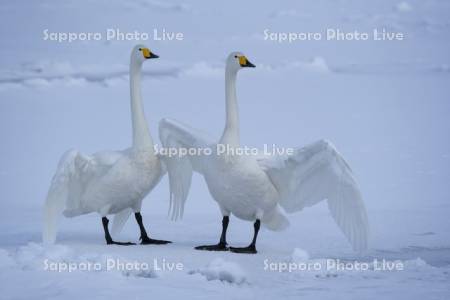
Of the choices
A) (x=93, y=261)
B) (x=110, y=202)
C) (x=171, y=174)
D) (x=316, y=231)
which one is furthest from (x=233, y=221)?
(x=93, y=261)

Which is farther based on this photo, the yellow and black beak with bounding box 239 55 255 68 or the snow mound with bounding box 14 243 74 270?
the yellow and black beak with bounding box 239 55 255 68

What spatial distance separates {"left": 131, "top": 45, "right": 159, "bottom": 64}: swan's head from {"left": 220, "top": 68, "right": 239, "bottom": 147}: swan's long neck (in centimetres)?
111

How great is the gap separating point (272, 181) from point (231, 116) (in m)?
0.87

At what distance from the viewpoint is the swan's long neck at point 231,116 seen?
10508 millimetres

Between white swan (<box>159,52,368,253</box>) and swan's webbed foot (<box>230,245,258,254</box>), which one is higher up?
white swan (<box>159,52,368,253</box>)

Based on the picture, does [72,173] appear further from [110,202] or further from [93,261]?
[93,261]

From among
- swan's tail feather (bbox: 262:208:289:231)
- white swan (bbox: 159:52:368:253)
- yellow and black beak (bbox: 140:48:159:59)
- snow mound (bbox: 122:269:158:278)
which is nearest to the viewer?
snow mound (bbox: 122:269:158:278)

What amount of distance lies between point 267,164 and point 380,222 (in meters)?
3.36

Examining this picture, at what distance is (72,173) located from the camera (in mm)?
10867

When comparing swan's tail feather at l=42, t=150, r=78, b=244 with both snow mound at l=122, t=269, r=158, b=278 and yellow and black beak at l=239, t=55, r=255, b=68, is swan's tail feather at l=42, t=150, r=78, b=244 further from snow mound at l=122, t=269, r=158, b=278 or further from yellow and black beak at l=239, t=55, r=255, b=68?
yellow and black beak at l=239, t=55, r=255, b=68

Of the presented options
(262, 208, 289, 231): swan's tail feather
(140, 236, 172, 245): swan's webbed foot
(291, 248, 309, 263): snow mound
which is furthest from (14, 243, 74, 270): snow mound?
(262, 208, 289, 231): swan's tail feather

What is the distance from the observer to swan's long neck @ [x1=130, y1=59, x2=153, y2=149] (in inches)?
432

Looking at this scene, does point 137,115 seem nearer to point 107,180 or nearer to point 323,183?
point 107,180

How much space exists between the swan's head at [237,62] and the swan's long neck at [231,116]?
0.05m
